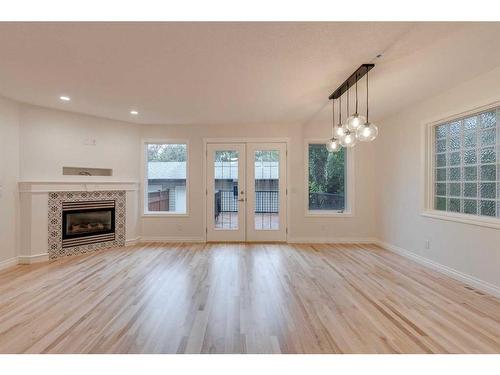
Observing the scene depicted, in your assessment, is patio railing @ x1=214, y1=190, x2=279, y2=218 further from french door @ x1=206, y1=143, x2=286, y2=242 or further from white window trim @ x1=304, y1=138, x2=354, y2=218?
white window trim @ x1=304, y1=138, x2=354, y2=218

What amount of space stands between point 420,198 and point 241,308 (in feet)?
11.5

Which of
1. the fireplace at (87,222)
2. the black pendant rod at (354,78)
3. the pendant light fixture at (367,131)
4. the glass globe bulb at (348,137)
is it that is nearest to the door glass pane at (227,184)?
the fireplace at (87,222)

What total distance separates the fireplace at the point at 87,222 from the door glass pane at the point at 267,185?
303cm

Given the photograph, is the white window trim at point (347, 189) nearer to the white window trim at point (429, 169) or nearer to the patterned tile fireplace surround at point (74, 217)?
the white window trim at point (429, 169)

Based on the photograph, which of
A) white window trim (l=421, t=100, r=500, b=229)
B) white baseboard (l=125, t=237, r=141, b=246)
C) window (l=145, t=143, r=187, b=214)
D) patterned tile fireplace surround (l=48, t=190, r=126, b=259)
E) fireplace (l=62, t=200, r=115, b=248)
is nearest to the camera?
white window trim (l=421, t=100, r=500, b=229)

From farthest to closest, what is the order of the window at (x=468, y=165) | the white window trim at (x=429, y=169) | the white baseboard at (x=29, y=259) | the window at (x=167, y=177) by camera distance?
the window at (x=167, y=177)
the white baseboard at (x=29, y=259)
the white window trim at (x=429, y=169)
the window at (x=468, y=165)

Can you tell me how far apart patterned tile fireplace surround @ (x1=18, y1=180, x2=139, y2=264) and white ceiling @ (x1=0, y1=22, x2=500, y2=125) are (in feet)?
4.91

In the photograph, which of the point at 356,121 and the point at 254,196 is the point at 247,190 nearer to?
the point at 254,196

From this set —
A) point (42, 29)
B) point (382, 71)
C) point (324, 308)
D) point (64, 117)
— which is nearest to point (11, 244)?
point (64, 117)

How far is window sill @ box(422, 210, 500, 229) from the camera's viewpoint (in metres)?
3.09

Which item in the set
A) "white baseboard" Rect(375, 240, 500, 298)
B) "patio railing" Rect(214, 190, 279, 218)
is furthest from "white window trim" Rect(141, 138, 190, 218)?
"white baseboard" Rect(375, 240, 500, 298)

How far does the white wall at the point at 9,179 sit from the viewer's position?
404cm

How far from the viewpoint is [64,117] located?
4785 mm
